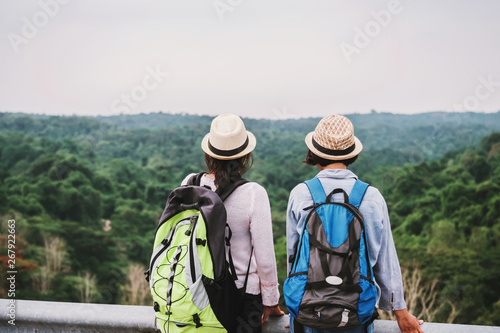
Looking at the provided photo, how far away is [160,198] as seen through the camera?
32.2m

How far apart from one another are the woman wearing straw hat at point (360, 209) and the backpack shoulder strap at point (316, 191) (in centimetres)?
2

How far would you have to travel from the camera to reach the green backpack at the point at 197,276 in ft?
5.67

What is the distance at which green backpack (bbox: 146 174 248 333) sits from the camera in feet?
5.67

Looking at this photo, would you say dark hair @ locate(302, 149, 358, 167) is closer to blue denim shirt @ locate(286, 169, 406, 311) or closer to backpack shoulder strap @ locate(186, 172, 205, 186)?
blue denim shirt @ locate(286, 169, 406, 311)

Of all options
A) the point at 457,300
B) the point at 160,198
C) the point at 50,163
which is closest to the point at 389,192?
the point at 457,300

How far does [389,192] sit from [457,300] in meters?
11.4

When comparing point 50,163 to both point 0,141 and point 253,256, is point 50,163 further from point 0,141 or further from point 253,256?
point 253,256

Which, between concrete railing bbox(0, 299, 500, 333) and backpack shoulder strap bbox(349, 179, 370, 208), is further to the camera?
concrete railing bbox(0, 299, 500, 333)

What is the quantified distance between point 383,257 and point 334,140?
1.61ft

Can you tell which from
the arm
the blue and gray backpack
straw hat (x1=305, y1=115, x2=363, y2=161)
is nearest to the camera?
the blue and gray backpack

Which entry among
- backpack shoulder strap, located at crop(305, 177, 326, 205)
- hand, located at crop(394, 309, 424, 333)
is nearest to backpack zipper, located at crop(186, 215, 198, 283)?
backpack shoulder strap, located at crop(305, 177, 326, 205)

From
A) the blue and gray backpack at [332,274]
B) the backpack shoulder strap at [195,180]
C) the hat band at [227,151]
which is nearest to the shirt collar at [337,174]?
the blue and gray backpack at [332,274]

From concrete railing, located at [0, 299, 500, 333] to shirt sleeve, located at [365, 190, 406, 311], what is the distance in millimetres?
105

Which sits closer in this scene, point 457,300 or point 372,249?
point 372,249
